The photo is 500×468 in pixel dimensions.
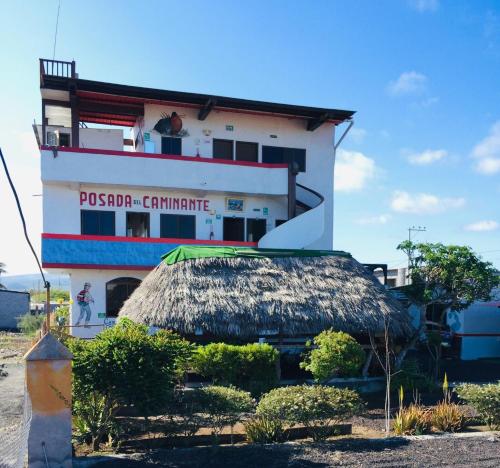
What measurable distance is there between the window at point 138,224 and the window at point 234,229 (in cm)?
339

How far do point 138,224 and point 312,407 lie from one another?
1405cm

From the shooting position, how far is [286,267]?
14.3 m

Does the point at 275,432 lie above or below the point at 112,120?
below

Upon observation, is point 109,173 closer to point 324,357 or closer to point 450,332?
point 324,357

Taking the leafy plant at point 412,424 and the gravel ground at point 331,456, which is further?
the leafy plant at point 412,424

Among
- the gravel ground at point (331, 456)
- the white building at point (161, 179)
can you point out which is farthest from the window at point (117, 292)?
the gravel ground at point (331, 456)

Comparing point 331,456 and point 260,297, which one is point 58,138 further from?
point 331,456

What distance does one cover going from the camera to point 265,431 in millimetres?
7328

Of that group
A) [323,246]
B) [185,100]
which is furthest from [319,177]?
[185,100]

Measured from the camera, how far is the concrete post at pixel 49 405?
Answer: 5996mm

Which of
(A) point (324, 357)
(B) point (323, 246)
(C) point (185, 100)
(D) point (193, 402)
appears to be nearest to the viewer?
(D) point (193, 402)

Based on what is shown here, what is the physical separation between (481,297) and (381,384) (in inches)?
159

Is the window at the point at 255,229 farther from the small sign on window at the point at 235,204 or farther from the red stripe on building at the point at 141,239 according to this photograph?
the red stripe on building at the point at 141,239

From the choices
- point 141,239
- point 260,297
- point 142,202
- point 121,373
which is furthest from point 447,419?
point 142,202
